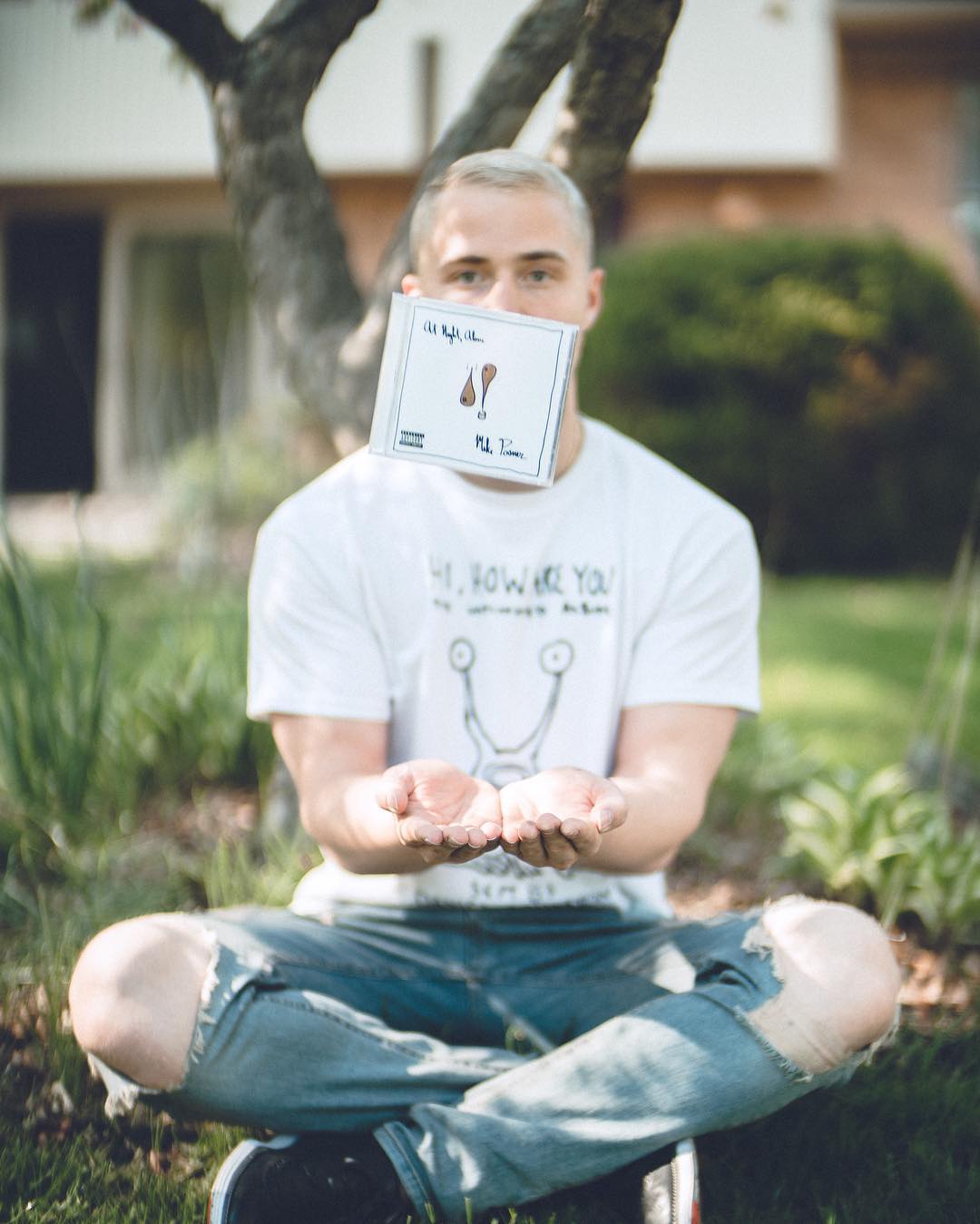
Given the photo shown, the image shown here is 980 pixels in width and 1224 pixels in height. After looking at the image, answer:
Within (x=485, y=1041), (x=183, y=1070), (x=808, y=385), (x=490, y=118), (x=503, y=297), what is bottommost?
(x=485, y=1041)

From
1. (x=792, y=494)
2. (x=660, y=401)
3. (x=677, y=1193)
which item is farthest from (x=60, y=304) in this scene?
(x=677, y=1193)

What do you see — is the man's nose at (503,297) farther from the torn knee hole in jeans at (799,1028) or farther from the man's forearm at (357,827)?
the torn knee hole in jeans at (799,1028)

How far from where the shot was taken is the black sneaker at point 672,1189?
153 cm

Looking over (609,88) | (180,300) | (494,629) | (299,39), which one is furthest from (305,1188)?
(180,300)

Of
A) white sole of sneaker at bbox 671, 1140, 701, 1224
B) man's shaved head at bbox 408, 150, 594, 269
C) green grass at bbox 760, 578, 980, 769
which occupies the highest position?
man's shaved head at bbox 408, 150, 594, 269

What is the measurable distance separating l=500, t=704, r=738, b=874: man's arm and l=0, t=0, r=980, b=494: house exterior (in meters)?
6.26

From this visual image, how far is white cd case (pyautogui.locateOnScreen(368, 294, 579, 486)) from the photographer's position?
5.42ft

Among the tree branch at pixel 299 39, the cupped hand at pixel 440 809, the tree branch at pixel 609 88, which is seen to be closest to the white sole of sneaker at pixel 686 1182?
the cupped hand at pixel 440 809

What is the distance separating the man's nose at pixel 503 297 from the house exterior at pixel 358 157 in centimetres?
611

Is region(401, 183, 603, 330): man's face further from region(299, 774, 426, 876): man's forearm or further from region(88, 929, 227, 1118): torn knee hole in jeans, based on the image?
region(88, 929, 227, 1118): torn knee hole in jeans

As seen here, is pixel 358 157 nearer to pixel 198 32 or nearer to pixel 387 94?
pixel 387 94

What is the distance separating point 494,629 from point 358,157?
8.45 meters

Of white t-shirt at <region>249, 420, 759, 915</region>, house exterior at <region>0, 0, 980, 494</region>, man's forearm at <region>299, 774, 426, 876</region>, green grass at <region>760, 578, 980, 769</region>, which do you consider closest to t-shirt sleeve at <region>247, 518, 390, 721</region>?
white t-shirt at <region>249, 420, 759, 915</region>

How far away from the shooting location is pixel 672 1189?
1562mm
